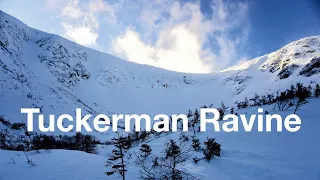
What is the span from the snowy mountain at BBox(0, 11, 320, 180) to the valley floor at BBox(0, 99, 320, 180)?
4 centimetres

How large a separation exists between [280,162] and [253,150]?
2.84 m

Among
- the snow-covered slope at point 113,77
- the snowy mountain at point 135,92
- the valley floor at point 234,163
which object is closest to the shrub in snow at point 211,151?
the valley floor at point 234,163

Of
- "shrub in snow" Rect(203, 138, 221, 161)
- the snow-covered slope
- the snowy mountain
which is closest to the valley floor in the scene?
the snowy mountain

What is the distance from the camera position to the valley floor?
8289mm

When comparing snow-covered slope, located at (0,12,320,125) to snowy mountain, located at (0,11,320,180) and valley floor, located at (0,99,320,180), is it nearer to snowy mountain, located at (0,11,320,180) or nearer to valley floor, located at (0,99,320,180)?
snowy mountain, located at (0,11,320,180)

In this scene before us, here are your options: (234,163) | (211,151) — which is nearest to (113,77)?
(211,151)

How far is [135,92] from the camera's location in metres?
81.8

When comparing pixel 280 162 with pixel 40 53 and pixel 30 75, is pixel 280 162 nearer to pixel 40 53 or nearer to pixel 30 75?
pixel 30 75

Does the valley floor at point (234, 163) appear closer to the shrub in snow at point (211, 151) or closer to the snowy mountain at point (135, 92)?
the snowy mountain at point (135, 92)

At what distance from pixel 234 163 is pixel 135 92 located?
71491mm

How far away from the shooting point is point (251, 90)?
241 feet

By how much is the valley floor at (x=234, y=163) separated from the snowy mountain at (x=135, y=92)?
38mm

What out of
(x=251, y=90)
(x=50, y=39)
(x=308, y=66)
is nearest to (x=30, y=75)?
(x=50, y=39)

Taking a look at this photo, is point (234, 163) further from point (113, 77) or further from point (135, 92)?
point (113, 77)
